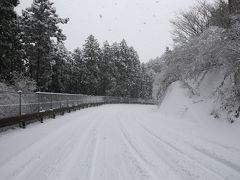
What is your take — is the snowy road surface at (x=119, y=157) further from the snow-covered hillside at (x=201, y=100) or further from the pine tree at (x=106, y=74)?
the pine tree at (x=106, y=74)

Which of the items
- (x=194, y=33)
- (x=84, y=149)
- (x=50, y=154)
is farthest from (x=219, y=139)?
(x=194, y=33)

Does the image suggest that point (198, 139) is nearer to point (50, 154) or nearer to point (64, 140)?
point (64, 140)

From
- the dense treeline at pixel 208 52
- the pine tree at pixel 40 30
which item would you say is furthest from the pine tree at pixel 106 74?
the dense treeline at pixel 208 52

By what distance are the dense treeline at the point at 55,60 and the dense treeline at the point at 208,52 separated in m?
15.2

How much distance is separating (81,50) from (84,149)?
207 feet

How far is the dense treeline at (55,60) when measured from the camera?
32219 millimetres

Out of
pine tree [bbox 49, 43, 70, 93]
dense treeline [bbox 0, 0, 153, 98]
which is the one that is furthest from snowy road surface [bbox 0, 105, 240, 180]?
pine tree [bbox 49, 43, 70, 93]

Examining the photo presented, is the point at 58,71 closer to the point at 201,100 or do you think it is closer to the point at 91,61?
the point at 91,61

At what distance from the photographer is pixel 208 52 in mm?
19469

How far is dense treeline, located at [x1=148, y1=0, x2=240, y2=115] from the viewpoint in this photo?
629 inches

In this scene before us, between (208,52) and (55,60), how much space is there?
1411 inches

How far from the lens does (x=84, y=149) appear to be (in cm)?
995

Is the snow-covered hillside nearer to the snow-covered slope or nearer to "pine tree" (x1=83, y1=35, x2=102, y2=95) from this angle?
the snow-covered slope

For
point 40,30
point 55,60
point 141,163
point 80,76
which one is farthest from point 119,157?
point 80,76
